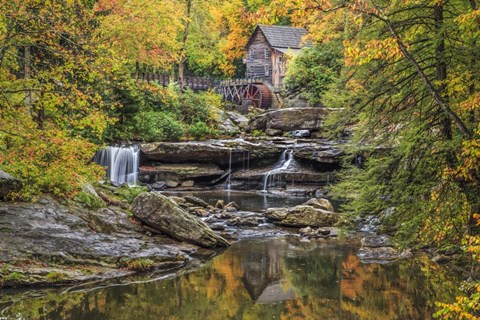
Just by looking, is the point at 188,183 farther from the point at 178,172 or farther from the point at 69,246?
the point at 69,246

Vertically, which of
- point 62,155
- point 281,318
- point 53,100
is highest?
point 53,100

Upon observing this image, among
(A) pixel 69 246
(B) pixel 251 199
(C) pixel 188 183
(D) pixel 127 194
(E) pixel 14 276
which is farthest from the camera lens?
(C) pixel 188 183

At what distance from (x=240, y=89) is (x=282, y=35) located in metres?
7.92

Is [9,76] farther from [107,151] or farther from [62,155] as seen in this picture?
[107,151]

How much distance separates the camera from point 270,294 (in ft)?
34.3

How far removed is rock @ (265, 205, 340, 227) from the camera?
17203 mm

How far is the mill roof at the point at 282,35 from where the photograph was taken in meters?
47.8

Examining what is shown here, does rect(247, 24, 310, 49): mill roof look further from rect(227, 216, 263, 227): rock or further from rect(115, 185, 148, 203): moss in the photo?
rect(115, 185, 148, 203): moss

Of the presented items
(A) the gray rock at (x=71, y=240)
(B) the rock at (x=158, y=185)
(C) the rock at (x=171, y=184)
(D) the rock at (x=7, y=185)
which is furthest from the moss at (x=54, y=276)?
(C) the rock at (x=171, y=184)

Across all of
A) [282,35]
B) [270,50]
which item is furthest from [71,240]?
[282,35]

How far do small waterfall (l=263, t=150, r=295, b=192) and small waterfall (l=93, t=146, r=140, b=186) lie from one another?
7132 mm

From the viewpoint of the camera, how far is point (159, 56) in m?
26.0

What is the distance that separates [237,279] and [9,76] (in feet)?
23.1

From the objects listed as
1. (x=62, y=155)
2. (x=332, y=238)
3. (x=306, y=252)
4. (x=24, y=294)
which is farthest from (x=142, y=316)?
(x=332, y=238)
